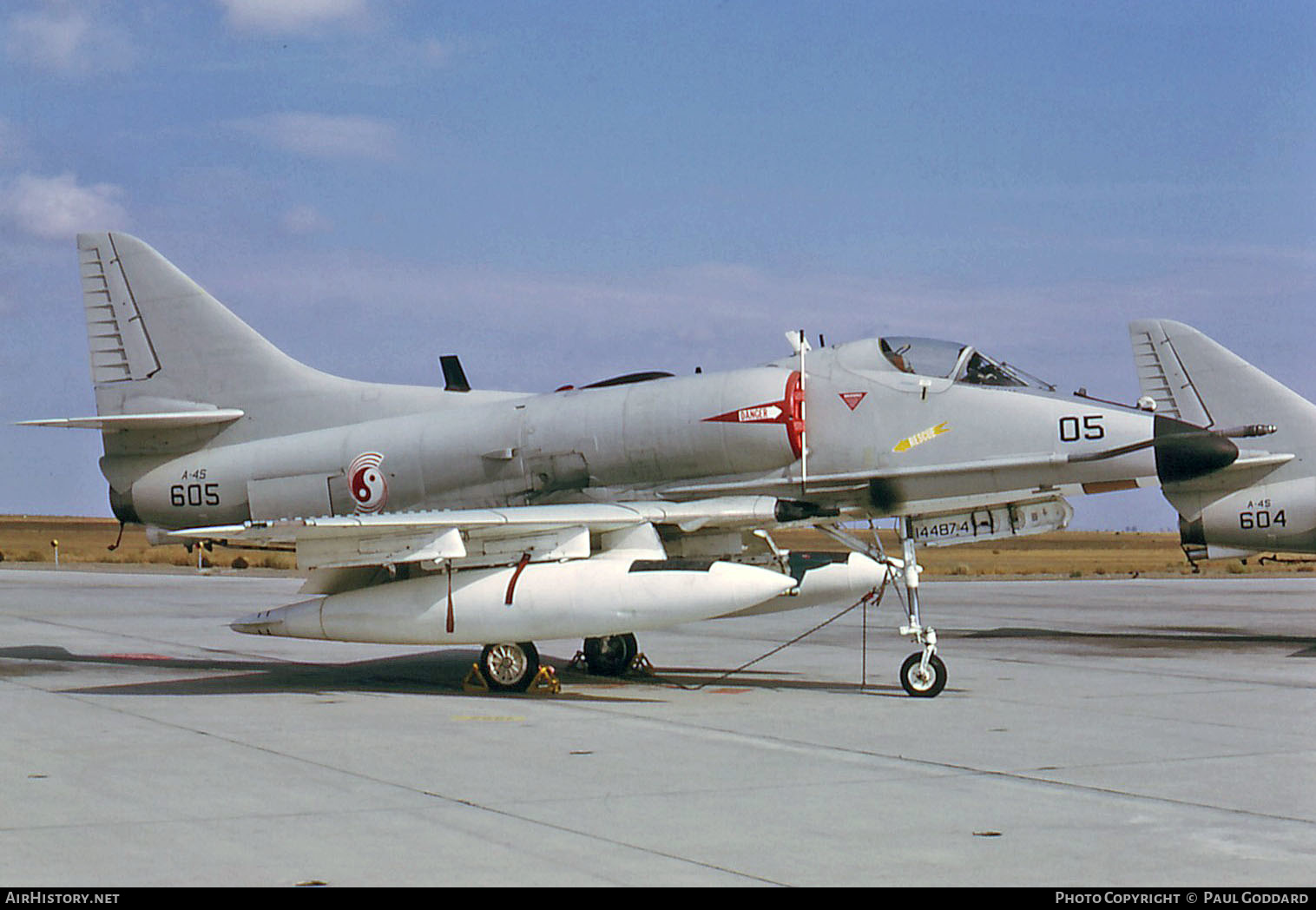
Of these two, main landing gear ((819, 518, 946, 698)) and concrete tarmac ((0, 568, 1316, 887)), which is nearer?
concrete tarmac ((0, 568, 1316, 887))

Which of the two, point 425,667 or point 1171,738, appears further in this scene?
point 425,667

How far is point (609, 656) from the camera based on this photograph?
15289 mm

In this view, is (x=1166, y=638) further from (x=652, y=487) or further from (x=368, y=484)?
(x=368, y=484)

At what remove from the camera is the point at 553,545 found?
43.3 feet

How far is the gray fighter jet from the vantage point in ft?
63.5

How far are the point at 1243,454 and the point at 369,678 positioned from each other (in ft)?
39.9

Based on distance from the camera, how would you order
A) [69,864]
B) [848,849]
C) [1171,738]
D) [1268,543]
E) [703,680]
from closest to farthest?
1. [69,864]
2. [848,849]
3. [1171,738]
4. [703,680]
5. [1268,543]

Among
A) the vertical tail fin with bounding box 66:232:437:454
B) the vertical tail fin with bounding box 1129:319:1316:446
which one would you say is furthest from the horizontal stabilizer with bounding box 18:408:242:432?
the vertical tail fin with bounding box 1129:319:1316:446

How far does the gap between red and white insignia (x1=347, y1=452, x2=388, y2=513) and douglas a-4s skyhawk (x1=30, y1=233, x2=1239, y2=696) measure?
0.8 inches

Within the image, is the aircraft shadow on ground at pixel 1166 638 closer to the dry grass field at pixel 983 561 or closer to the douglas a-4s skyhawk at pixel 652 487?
the douglas a-4s skyhawk at pixel 652 487

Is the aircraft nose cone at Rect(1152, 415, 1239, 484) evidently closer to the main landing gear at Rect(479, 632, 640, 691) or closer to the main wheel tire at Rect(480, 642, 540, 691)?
the main landing gear at Rect(479, 632, 640, 691)

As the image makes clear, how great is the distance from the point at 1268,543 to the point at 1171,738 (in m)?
10.1

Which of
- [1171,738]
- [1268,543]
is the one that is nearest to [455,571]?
[1171,738]
